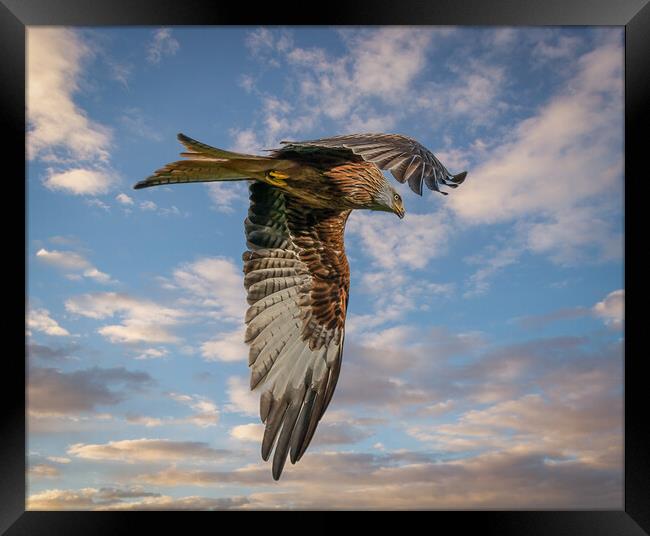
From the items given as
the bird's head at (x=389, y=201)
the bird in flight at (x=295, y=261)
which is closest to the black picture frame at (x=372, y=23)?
the bird in flight at (x=295, y=261)

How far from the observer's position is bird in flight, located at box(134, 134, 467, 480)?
3979 millimetres

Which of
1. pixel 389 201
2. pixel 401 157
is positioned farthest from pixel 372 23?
pixel 401 157

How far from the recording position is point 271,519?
13.6 feet

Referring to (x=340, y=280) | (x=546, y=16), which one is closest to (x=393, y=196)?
(x=340, y=280)

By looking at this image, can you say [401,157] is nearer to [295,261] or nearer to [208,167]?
[208,167]

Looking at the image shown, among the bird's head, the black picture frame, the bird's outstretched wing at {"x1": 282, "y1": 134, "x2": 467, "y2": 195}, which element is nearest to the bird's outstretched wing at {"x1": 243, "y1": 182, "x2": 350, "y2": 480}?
the bird's head

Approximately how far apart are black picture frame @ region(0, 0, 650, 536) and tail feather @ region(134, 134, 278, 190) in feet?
2.61

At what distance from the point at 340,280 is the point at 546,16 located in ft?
6.28

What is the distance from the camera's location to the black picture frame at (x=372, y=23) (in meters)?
3.97

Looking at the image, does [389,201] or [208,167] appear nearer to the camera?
[208,167]

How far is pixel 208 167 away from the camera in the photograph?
3939 mm

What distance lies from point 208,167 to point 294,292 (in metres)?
0.93
